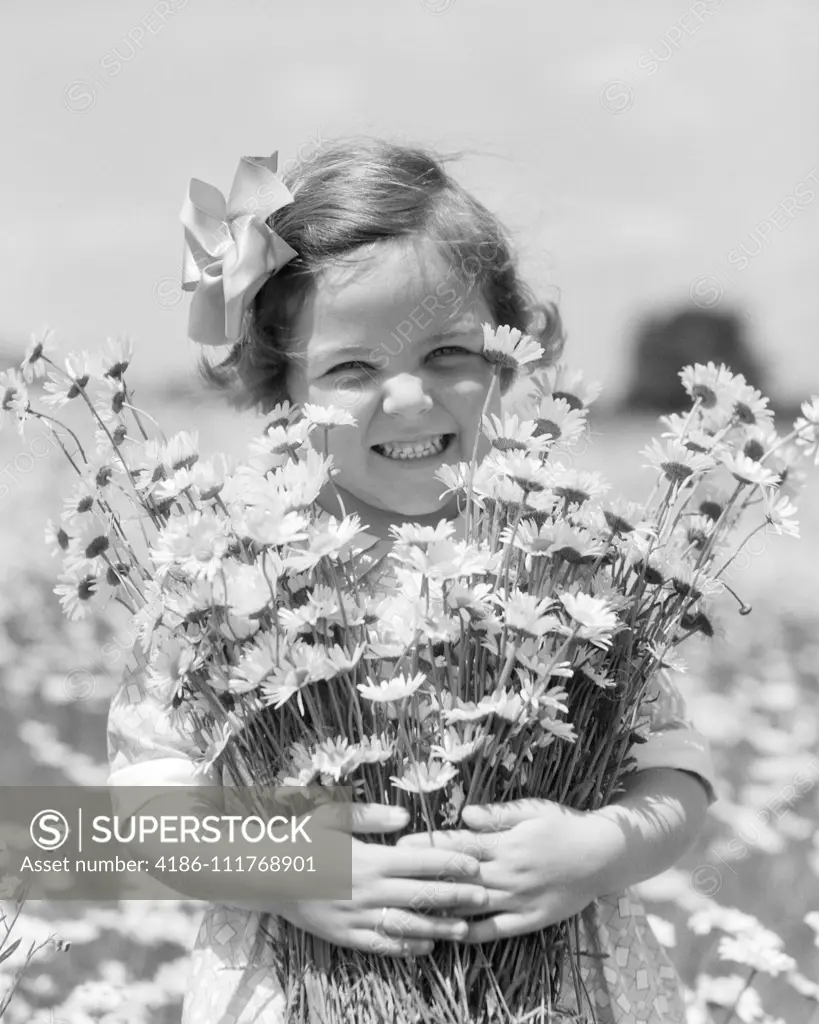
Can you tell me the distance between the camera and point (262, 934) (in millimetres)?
1073

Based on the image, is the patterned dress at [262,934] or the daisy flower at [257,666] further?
the patterned dress at [262,934]

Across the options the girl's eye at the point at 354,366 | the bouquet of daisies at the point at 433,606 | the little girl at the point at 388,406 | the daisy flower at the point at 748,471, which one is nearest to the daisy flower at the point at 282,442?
the bouquet of daisies at the point at 433,606

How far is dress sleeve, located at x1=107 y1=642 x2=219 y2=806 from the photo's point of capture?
43.1 inches

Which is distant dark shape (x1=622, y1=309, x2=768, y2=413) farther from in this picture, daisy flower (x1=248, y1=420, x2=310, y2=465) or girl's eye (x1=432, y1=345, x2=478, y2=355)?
daisy flower (x1=248, y1=420, x2=310, y2=465)

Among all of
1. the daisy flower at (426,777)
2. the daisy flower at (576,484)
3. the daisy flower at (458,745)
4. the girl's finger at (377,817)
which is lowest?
the girl's finger at (377,817)

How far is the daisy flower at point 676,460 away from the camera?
0.93 meters

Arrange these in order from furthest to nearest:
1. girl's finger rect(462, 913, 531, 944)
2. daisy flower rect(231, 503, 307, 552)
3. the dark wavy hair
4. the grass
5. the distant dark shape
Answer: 1. the distant dark shape
2. the grass
3. the dark wavy hair
4. girl's finger rect(462, 913, 531, 944)
5. daisy flower rect(231, 503, 307, 552)

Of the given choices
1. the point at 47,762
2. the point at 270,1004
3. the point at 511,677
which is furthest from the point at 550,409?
the point at 47,762

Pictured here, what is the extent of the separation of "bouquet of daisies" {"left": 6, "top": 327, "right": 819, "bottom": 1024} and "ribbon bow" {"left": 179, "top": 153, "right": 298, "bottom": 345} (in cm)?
18

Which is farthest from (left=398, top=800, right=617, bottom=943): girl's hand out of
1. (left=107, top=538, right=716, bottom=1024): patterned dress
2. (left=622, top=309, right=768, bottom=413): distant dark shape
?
(left=622, top=309, right=768, bottom=413): distant dark shape

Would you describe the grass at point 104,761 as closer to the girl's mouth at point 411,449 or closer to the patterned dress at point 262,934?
the patterned dress at point 262,934

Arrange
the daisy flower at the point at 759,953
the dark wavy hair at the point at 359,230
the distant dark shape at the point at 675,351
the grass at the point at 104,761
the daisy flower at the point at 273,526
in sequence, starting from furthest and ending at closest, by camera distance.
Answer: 1. the distant dark shape at the point at 675,351
2. the grass at the point at 104,761
3. the daisy flower at the point at 759,953
4. the dark wavy hair at the point at 359,230
5. the daisy flower at the point at 273,526

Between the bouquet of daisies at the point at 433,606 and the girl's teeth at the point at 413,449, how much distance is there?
0.66 ft

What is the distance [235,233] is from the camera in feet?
3.92
